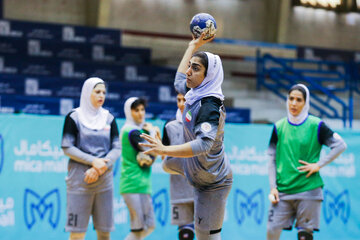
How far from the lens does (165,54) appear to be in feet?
56.9

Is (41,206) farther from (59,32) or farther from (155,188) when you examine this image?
(59,32)

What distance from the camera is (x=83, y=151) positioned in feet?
20.9

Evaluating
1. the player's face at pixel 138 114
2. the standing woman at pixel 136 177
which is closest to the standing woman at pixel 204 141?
the standing woman at pixel 136 177

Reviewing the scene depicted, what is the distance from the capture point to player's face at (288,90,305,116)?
665cm

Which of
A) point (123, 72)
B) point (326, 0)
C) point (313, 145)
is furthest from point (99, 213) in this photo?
point (326, 0)

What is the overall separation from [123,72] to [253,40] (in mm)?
5829

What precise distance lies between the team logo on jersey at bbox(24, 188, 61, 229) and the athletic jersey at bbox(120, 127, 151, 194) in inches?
49.1

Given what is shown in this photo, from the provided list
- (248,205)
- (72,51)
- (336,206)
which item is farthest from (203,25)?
(72,51)

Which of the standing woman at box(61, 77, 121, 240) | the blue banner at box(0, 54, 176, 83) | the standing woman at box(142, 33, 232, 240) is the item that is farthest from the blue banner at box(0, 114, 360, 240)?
the blue banner at box(0, 54, 176, 83)

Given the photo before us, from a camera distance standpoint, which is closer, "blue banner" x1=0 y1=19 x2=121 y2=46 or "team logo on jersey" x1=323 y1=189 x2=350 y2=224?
"team logo on jersey" x1=323 y1=189 x2=350 y2=224

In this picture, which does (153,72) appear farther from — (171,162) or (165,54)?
(171,162)

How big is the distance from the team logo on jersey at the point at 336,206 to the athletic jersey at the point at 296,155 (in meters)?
2.70

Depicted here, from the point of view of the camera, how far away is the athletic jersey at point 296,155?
6.56m

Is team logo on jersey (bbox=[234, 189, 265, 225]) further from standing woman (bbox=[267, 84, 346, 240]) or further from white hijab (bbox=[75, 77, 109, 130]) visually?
white hijab (bbox=[75, 77, 109, 130])
